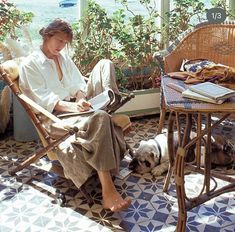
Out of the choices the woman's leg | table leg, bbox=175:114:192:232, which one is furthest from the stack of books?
the woman's leg

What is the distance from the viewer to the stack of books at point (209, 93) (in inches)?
79.4

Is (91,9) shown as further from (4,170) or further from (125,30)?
(4,170)

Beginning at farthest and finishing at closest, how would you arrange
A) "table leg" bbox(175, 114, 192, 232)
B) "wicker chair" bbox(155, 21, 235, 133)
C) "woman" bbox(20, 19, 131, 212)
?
"wicker chair" bbox(155, 21, 235, 133) → "woman" bbox(20, 19, 131, 212) → "table leg" bbox(175, 114, 192, 232)

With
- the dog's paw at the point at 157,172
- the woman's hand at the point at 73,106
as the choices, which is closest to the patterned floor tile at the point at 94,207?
the dog's paw at the point at 157,172

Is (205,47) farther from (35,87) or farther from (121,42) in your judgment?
(35,87)

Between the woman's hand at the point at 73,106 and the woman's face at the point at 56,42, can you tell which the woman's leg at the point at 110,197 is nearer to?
the woman's hand at the point at 73,106

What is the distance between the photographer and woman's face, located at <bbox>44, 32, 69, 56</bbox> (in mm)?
2813

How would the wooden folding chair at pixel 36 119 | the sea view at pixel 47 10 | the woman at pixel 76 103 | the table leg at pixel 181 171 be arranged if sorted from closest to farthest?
the table leg at pixel 181 171, the woman at pixel 76 103, the wooden folding chair at pixel 36 119, the sea view at pixel 47 10

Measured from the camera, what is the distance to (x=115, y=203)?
2.52 meters

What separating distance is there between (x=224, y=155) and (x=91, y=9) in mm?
1691

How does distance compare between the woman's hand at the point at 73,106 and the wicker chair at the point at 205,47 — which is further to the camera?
the wicker chair at the point at 205,47

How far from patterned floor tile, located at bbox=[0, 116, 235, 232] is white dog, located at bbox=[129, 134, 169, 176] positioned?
6cm

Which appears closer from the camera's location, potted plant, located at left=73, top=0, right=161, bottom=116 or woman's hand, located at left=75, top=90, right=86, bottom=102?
woman's hand, located at left=75, top=90, right=86, bottom=102

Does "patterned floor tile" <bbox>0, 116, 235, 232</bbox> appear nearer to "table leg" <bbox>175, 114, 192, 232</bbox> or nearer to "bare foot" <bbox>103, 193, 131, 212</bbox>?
"bare foot" <bbox>103, 193, 131, 212</bbox>
